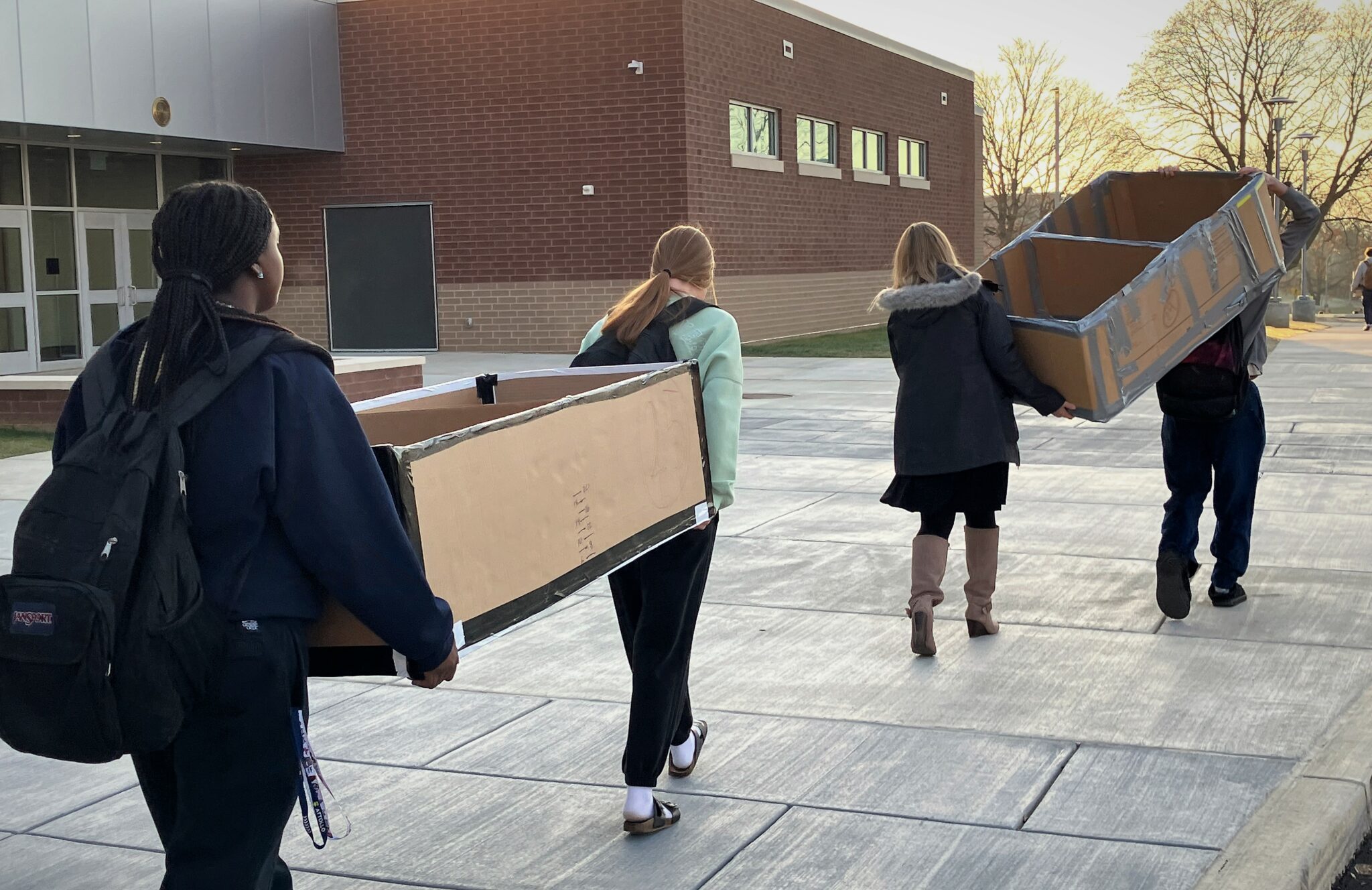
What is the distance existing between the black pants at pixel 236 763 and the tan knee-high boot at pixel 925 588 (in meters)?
3.71

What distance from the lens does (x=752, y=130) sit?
28.3m

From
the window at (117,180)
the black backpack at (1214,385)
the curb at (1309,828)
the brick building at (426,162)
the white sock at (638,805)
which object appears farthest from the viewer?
the window at (117,180)

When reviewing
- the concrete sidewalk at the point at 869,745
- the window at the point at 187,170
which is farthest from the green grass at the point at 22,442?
the window at the point at 187,170

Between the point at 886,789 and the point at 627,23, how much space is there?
73.8 ft

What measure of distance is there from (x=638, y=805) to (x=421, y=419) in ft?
4.10

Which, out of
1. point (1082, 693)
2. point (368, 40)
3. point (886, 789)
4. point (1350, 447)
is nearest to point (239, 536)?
point (886, 789)

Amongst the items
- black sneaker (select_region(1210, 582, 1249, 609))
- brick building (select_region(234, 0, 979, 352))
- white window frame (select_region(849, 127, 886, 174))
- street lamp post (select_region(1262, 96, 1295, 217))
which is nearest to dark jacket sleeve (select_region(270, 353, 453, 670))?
black sneaker (select_region(1210, 582, 1249, 609))

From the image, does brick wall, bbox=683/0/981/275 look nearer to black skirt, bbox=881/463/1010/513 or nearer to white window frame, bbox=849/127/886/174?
white window frame, bbox=849/127/886/174

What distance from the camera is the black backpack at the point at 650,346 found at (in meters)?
4.27

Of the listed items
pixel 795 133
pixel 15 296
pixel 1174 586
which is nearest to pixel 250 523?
pixel 1174 586

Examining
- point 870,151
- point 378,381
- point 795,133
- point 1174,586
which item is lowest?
point 1174,586

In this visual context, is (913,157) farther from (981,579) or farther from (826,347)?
(981,579)

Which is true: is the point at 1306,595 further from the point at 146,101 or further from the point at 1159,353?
the point at 146,101

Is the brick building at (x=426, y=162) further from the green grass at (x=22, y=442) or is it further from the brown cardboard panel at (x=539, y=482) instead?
the brown cardboard panel at (x=539, y=482)
